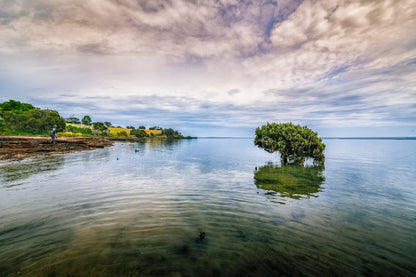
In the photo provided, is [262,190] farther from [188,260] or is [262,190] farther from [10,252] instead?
[10,252]

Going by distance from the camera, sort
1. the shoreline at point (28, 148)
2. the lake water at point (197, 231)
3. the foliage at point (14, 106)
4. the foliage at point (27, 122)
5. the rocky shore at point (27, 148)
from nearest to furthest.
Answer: the lake water at point (197, 231), the shoreline at point (28, 148), the rocky shore at point (27, 148), the foliage at point (27, 122), the foliage at point (14, 106)

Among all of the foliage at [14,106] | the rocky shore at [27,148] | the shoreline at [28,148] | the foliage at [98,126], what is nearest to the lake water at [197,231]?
the shoreline at [28,148]

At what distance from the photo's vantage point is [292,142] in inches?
1432

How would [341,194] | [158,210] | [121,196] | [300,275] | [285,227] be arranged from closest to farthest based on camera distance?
[300,275], [285,227], [158,210], [121,196], [341,194]

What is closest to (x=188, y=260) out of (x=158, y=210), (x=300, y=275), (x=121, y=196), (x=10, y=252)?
(x=300, y=275)

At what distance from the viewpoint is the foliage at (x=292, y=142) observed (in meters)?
36.2

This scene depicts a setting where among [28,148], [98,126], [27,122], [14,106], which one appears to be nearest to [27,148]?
[28,148]

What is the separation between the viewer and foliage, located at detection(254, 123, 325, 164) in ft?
119

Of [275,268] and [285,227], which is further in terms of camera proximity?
[285,227]

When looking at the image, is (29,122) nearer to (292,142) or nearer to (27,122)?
(27,122)

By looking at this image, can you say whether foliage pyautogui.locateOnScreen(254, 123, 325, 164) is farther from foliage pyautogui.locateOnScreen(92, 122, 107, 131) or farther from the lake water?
foliage pyautogui.locateOnScreen(92, 122, 107, 131)

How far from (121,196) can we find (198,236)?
9.43m

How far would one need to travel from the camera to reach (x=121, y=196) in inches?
616

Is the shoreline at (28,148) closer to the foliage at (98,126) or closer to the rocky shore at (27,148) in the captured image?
the rocky shore at (27,148)
